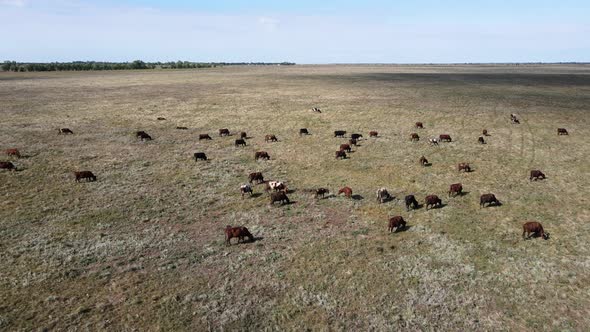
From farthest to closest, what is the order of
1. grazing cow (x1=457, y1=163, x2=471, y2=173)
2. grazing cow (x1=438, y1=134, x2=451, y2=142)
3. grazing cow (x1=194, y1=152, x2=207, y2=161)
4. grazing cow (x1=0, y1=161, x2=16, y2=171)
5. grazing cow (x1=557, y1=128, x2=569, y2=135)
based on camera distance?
grazing cow (x1=557, y1=128, x2=569, y2=135)
grazing cow (x1=438, y1=134, x2=451, y2=142)
grazing cow (x1=194, y1=152, x2=207, y2=161)
grazing cow (x1=457, y1=163, x2=471, y2=173)
grazing cow (x1=0, y1=161, x2=16, y2=171)

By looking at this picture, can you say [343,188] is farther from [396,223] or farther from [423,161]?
[423,161]

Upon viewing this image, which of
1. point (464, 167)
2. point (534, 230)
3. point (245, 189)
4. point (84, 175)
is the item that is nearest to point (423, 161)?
point (464, 167)

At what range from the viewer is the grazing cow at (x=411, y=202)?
21.2 meters

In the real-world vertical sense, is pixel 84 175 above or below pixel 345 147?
below

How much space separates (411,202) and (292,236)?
21.8 feet

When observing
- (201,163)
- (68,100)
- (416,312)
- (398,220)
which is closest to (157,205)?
(201,163)

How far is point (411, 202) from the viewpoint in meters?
21.5

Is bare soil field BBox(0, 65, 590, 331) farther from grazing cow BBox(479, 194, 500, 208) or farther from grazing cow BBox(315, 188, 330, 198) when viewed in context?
grazing cow BBox(479, 194, 500, 208)

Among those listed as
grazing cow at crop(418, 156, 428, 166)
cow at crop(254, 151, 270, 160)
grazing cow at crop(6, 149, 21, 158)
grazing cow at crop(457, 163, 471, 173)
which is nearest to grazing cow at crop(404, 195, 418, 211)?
grazing cow at crop(457, 163, 471, 173)

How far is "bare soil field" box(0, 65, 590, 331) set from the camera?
1325 cm

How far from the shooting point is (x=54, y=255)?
54.2 feet

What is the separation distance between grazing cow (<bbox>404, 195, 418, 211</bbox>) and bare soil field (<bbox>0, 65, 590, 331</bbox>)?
372 millimetres

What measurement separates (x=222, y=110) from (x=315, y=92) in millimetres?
24348

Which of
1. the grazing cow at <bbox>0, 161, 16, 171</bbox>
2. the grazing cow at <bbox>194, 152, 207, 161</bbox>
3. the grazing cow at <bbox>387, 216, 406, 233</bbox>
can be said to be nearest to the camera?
the grazing cow at <bbox>387, 216, 406, 233</bbox>
